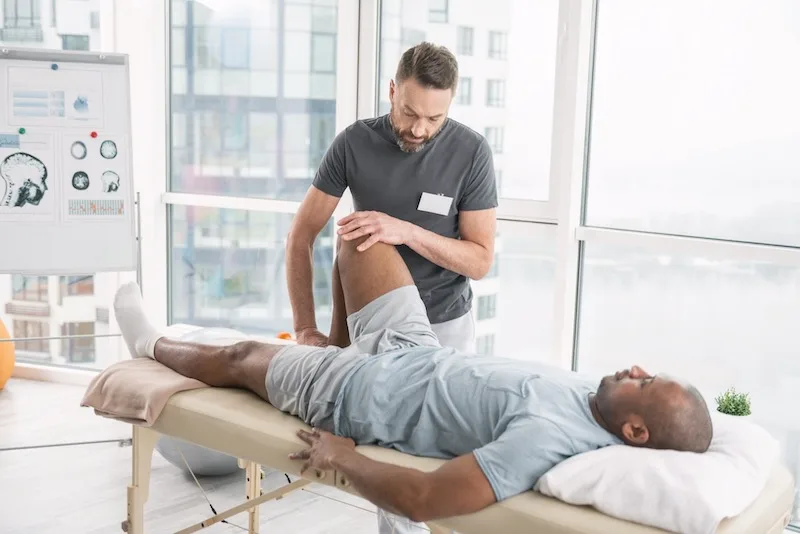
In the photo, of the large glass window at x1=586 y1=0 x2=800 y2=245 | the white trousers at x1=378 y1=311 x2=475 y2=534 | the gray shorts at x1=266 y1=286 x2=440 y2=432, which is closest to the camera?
the gray shorts at x1=266 y1=286 x2=440 y2=432

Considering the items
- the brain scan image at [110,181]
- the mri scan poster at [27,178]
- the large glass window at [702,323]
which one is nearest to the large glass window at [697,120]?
the large glass window at [702,323]

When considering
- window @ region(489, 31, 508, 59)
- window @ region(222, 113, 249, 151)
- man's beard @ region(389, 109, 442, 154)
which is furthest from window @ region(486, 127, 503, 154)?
window @ region(222, 113, 249, 151)

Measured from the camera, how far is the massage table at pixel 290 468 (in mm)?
1395

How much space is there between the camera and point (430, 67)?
2045mm

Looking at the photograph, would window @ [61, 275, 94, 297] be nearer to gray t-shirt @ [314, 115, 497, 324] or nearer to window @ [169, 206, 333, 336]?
window @ [169, 206, 333, 336]

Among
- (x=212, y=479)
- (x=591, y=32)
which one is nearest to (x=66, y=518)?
(x=212, y=479)

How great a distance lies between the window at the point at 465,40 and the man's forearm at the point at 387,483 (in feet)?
6.24

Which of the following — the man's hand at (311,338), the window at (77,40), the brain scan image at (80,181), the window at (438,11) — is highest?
the window at (438,11)

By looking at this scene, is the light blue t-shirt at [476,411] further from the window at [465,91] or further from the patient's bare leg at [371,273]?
the window at [465,91]

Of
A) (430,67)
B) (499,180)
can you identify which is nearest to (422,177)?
(430,67)

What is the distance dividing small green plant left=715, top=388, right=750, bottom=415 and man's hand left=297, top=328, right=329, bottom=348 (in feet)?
3.66

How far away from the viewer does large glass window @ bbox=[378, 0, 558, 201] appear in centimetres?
297

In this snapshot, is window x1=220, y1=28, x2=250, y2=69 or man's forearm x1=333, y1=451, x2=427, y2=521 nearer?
man's forearm x1=333, y1=451, x2=427, y2=521

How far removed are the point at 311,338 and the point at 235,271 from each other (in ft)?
6.10
